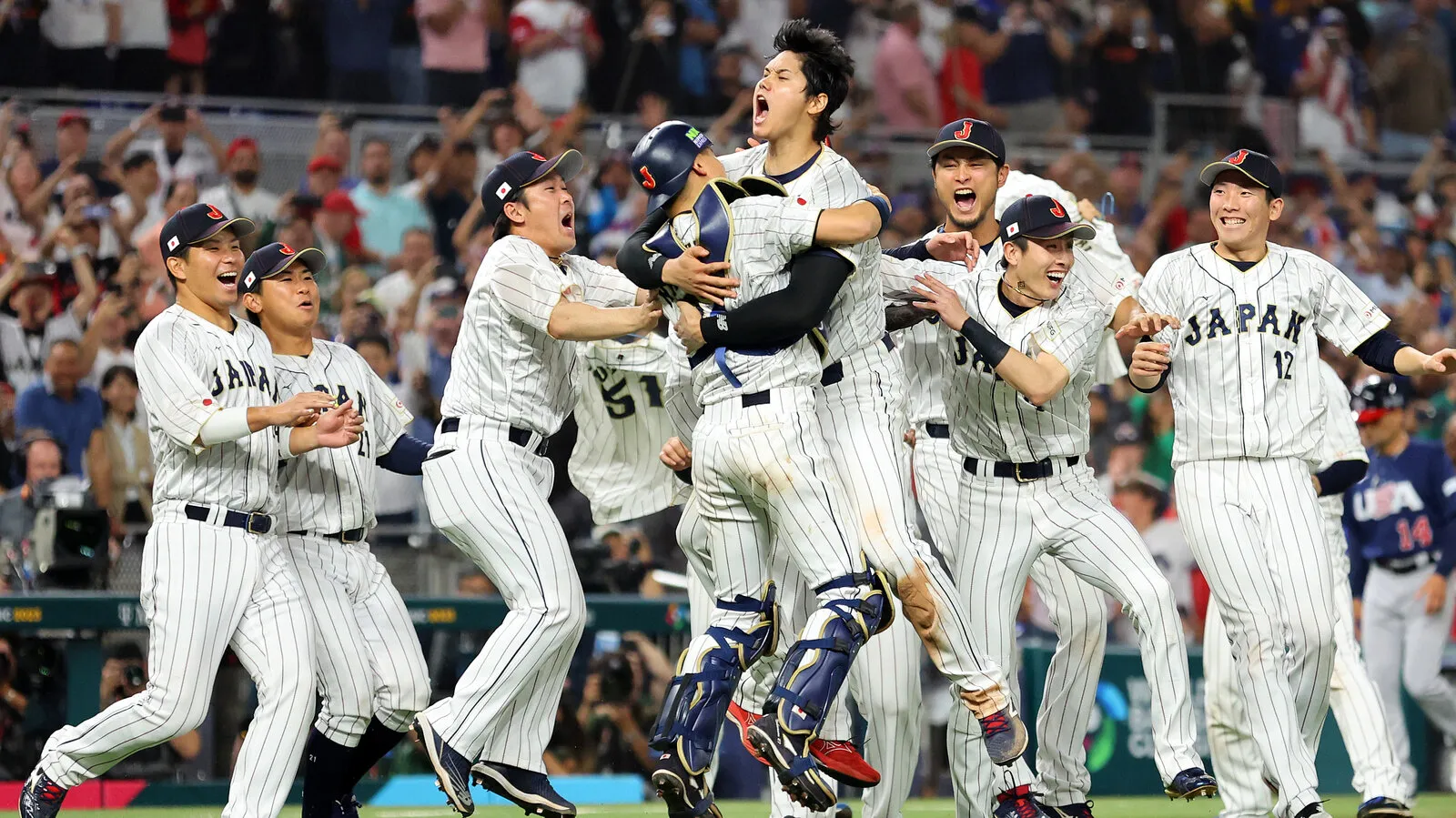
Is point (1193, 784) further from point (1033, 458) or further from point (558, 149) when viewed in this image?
point (558, 149)

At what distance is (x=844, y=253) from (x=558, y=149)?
7531 mm

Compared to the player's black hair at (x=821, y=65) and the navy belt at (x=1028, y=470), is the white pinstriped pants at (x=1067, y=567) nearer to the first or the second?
the navy belt at (x=1028, y=470)

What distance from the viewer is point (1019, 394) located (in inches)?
239

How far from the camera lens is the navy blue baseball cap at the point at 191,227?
601cm

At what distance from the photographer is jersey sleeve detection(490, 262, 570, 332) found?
585 centimetres

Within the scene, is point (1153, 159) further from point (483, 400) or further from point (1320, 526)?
point (483, 400)

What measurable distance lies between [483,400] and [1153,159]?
387 inches

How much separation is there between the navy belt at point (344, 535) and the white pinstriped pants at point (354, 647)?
0.01 meters

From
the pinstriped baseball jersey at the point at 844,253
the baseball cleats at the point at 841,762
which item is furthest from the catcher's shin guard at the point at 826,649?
the pinstriped baseball jersey at the point at 844,253

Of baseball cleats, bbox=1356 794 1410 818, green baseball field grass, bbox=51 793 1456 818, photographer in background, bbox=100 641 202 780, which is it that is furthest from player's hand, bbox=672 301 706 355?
photographer in background, bbox=100 641 202 780

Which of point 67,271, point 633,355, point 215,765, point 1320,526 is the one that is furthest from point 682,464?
point 67,271

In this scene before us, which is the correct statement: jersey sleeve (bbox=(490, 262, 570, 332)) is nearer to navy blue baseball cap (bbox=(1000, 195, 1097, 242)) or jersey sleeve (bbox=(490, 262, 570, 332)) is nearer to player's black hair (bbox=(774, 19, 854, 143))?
player's black hair (bbox=(774, 19, 854, 143))

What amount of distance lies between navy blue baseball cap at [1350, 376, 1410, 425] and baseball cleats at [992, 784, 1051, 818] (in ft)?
13.2

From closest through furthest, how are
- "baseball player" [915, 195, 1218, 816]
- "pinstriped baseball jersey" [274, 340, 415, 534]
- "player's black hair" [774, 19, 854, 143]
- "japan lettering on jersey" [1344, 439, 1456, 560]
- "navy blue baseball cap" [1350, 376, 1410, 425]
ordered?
1. "player's black hair" [774, 19, 854, 143]
2. "baseball player" [915, 195, 1218, 816]
3. "pinstriped baseball jersey" [274, 340, 415, 534]
4. "navy blue baseball cap" [1350, 376, 1410, 425]
5. "japan lettering on jersey" [1344, 439, 1456, 560]
